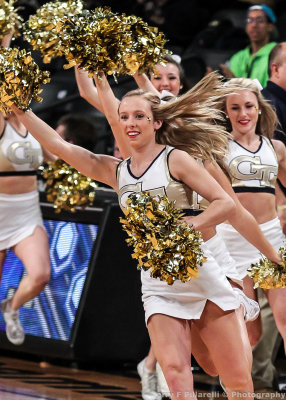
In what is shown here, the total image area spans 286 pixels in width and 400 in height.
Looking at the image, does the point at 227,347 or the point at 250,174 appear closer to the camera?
the point at 227,347

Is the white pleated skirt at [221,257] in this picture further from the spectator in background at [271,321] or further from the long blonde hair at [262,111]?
the spectator in background at [271,321]

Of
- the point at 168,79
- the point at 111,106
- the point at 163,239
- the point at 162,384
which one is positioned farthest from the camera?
the point at 168,79

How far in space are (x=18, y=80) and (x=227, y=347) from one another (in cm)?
158

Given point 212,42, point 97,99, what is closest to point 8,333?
point 97,99

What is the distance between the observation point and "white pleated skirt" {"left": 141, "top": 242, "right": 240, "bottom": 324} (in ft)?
14.2

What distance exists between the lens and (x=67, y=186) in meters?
6.16

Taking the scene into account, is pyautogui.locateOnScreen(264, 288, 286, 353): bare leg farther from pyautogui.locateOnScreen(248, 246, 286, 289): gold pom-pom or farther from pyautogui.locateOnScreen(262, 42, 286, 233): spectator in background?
pyautogui.locateOnScreen(262, 42, 286, 233): spectator in background

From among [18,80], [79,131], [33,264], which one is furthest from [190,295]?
[79,131]

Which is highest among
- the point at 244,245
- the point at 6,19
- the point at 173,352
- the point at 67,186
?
the point at 6,19

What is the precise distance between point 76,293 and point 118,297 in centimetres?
32

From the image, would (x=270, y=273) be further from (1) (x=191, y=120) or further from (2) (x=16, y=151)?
(2) (x=16, y=151)

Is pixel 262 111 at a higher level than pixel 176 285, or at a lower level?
higher

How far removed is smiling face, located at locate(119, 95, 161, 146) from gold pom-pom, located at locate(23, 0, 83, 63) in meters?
0.65

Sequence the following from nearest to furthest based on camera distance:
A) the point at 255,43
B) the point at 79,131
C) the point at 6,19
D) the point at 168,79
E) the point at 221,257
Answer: the point at 221,257, the point at 6,19, the point at 168,79, the point at 79,131, the point at 255,43
